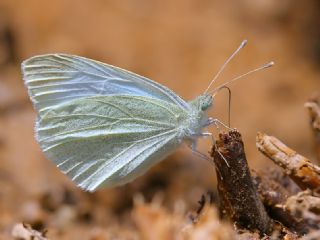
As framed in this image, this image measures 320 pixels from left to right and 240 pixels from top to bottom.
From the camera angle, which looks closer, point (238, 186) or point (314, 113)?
point (238, 186)

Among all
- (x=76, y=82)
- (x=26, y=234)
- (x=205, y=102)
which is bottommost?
(x=26, y=234)

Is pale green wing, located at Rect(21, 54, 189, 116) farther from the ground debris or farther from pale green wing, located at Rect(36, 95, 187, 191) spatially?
the ground debris

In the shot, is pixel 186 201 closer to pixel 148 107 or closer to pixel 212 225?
pixel 148 107

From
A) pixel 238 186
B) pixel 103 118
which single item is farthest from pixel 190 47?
pixel 238 186

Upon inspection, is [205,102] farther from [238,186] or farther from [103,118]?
[238,186]

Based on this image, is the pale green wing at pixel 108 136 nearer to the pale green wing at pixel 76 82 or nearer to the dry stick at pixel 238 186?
the pale green wing at pixel 76 82

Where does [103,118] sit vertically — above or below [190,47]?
below

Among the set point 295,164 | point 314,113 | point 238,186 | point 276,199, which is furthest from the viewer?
point 314,113

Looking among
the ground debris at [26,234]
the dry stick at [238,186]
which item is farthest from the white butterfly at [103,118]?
the dry stick at [238,186]
